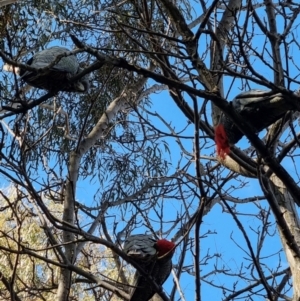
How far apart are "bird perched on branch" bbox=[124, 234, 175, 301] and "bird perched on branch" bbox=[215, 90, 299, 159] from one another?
0.43 meters

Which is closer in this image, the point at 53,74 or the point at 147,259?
the point at 147,259

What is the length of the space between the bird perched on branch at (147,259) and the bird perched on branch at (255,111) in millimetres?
435

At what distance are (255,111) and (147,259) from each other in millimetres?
661

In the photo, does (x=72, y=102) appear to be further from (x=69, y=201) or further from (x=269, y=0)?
(x=269, y=0)

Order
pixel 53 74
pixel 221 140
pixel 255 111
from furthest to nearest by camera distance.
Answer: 1. pixel 53 74
2. pixel 221 140
3. pixel 255 111

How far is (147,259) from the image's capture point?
7.48 ft

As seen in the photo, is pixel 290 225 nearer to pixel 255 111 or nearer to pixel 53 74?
pixel 255 111

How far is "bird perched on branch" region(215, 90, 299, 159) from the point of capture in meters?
2.04

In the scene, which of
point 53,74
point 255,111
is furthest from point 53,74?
point 255,111

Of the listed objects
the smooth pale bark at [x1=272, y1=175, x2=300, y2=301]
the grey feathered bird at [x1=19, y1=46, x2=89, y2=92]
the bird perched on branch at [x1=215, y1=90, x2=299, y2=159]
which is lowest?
the smooth pale bark at [x1=272, y1=175, x2=300, y2=301]

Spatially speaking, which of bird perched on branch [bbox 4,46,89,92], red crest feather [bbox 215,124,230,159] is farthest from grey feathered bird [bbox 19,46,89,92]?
red crest feather [bbox 215,124,230,159]

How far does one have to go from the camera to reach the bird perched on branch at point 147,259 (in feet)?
7.39

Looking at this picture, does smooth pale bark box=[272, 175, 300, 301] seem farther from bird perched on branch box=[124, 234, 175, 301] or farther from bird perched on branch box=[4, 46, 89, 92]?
bird perched on branch box=[4, 46, 89, 92]

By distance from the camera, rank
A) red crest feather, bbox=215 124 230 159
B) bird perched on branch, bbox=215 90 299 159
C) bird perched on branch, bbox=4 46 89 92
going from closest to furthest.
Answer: bird perched on branch, bbox=215 90 299 159
red crest feather, bbox=215 124 230 159
bird perched on branch, bbox=4 46 89 92
